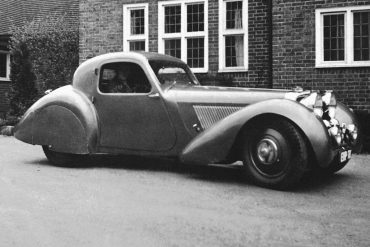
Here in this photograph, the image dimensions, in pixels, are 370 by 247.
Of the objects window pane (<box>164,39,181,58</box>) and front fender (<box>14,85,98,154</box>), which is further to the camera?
window pane (<box>164,39,181,58</box>)

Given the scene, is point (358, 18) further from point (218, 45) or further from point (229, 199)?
point (229, 199)

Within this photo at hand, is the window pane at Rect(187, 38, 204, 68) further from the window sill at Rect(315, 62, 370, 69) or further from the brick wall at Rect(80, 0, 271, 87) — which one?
the window sill at Rect(315, 62, 370, 69)

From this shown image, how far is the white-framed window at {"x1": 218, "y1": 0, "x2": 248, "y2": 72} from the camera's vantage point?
39.7ft

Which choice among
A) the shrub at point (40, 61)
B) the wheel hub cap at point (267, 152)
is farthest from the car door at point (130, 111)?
the shrub at point (40, 61)

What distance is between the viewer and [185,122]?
6391 mm

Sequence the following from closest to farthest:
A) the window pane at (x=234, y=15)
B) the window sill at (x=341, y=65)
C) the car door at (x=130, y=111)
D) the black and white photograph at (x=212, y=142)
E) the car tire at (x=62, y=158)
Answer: the black and white photograph at (x=212, y=142), the car door at (x=130, y=111), the car tire at (x=62, y=158), the window sill at (x=341, y=65), the window pane at (x=234, y=15)

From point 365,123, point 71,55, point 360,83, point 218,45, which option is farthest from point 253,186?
point 71,55

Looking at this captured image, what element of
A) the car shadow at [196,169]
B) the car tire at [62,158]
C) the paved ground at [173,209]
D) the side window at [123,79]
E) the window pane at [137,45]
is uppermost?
the window pane at [137,45]

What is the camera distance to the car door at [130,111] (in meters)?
6.57

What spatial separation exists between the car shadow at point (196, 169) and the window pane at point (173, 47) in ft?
16.8

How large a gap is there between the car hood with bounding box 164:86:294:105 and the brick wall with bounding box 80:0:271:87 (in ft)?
17.8

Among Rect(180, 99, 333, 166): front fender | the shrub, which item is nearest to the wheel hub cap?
Rect(180, 99, 333, 166): front fender

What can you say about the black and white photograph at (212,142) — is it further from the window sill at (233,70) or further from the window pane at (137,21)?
the window pane at (137,21)

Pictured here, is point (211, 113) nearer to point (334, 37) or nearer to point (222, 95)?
point (222, 95)
